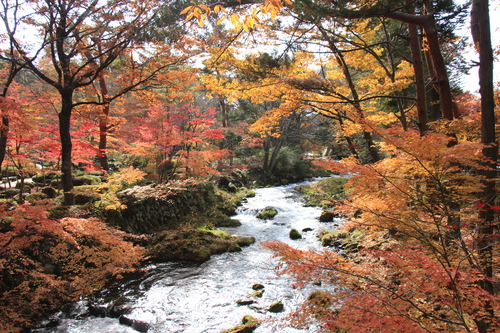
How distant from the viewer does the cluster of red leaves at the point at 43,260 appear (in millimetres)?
3527

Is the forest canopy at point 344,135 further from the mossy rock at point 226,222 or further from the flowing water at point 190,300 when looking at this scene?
the mossy rock at point 226,222

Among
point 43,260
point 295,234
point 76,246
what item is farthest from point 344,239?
point 43,260

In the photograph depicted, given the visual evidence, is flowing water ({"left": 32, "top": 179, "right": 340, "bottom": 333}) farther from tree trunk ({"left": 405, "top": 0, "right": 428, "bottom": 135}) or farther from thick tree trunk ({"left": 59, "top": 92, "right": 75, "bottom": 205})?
tree trunk ({"left": 405, "top": 0, "right": 428, "bottom": 135})

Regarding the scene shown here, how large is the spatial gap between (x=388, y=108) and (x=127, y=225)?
10.8m

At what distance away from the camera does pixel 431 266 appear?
7.97 feet

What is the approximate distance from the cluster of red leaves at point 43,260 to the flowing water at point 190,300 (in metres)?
0.40

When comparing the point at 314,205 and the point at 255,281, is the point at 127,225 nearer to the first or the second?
the point at 255,281

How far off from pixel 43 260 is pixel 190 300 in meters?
2.87

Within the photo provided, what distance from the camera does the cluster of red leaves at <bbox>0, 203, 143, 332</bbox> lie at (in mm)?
3527

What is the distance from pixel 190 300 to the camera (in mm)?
5160

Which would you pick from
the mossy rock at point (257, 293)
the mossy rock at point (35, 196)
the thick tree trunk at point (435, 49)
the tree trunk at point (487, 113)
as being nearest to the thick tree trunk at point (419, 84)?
the thick tree trunk at point (435, 49)

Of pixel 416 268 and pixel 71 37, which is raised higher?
pixel 71 37

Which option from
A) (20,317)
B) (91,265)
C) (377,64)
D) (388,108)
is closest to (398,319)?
(20,317)

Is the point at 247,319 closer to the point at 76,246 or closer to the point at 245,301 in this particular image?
the point at 245,301
